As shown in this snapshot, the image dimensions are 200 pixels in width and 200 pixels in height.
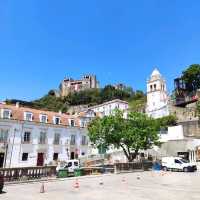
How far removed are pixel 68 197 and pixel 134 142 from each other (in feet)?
80.3

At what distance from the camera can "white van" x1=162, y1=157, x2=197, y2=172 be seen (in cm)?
3288

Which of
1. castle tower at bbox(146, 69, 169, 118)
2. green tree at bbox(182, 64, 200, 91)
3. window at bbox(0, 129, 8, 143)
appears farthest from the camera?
castle tower at bbox(146, 69, 169, 118)

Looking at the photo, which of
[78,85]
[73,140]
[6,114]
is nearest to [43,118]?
[6,114]

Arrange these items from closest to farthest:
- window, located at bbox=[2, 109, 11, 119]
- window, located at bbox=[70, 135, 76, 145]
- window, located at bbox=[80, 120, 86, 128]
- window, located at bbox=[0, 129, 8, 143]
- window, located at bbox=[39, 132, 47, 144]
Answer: window, located at bbox=[0, 129, 8, 143], window, located at bbox=[2, 109, 11, 119], window, located at bbox=[39, 132, 47, 144], window, located at bbox=[70, 135, 76, 145], window, located at bbox=[80, 120, 86, 128]

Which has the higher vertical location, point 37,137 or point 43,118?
point 43,118

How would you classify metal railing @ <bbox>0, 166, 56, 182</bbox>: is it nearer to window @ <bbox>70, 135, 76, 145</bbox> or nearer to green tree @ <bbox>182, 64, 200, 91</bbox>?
window @ <bbox>70, 135, 76, 145</bbox>

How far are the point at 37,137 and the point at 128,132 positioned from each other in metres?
18.4

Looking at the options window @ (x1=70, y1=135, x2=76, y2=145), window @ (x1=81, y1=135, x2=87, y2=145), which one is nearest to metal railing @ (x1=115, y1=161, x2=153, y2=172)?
window @ (x1=70, y1=135, x2=76, y2=145)

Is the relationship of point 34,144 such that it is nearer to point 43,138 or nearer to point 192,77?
point 43,138

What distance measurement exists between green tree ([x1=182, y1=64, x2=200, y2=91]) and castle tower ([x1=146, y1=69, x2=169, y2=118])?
30.1 ft

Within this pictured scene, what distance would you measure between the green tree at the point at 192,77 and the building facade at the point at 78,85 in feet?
257

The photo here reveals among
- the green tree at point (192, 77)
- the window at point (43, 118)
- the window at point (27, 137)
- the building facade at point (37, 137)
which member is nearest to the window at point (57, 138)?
the building facade at point (37, 137)

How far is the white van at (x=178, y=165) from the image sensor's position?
3288 cm

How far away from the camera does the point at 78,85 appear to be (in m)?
154
